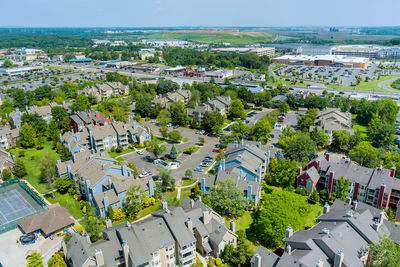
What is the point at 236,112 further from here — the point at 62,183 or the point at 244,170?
the point at 62,183

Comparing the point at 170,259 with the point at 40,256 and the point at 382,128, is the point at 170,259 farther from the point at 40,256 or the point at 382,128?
the point at 382,128

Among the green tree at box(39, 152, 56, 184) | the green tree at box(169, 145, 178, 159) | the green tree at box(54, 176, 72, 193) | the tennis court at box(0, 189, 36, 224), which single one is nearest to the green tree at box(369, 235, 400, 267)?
the green tree at box(169, 145, 178, 159)

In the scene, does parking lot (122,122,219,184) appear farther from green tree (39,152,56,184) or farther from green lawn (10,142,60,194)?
green lawn (10,142,60,194)

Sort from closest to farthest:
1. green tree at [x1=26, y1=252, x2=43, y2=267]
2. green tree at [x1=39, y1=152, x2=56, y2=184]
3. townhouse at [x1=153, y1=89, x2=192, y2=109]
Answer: green tree at [x1=26, y1=252, x2=43, y2=267] < green tree at [x1=39, y1=152, x2=56, y2=184] < townhouse at [x1=153, y1=89, x2=192, y2=109]

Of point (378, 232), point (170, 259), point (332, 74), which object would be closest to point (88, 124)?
point (170, 259)

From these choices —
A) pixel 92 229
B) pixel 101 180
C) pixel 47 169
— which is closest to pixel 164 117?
pixel 47 169

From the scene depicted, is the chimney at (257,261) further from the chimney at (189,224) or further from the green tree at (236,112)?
the green tree at (236,112)
